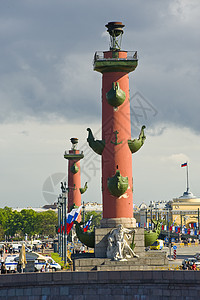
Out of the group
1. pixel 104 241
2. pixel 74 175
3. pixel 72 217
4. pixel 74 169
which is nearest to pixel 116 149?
pixel 104 241

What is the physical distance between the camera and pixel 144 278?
25594 mm

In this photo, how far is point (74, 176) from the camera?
258ft

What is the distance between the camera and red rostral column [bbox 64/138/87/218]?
7850cm

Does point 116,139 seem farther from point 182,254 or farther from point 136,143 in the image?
point 182,254

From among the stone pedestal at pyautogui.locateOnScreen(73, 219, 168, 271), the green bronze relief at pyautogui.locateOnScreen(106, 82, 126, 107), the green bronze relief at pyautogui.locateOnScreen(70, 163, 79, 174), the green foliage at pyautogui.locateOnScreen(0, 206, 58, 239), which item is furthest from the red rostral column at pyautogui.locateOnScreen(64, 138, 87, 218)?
the green foliage at pyautogui.locateOnScreen(0, 206, 58, 239)

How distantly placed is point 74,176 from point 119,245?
49.5 metres

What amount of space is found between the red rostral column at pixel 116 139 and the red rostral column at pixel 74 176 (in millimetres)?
45684

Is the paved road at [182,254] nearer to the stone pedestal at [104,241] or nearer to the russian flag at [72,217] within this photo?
the russian flag at [72,217]

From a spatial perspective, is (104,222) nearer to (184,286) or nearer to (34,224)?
(184,286)

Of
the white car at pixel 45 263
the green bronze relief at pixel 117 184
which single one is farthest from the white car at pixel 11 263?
the green bronze relief at pixel 117 184

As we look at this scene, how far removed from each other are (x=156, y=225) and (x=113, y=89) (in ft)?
27.4

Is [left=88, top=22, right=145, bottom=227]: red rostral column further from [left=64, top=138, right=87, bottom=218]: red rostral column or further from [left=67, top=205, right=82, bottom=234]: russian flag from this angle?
[left=64, top=138, right=87, bottom=218]: red rostral column

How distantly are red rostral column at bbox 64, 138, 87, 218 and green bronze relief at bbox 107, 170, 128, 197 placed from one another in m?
46.7

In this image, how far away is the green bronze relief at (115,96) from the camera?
3198 centimetres
